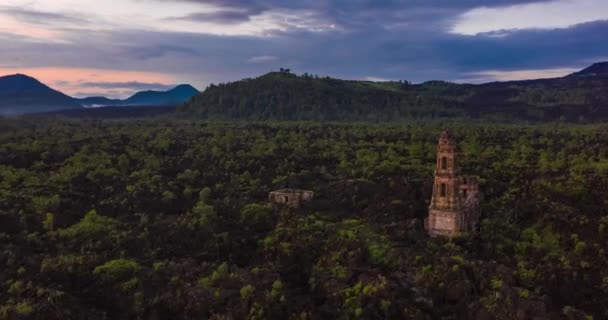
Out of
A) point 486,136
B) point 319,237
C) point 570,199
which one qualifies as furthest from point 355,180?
point 486,136

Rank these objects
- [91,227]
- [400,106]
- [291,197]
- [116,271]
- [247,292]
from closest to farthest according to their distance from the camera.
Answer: [247,292] → [116,271] → [91,227] → [291,197] → [400,106]

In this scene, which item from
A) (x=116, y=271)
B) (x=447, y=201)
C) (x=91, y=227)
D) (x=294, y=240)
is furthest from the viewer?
(x=91, y=227)

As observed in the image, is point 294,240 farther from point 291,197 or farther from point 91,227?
point 91,227

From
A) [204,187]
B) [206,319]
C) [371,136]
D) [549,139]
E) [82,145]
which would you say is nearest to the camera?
[206,319]

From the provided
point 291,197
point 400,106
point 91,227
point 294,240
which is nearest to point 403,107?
point 400,106

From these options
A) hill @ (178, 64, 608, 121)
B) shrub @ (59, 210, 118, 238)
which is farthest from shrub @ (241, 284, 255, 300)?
hill @ (178, 64, 608, 121)

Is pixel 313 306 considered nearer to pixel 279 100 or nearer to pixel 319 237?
pixel 319 237
